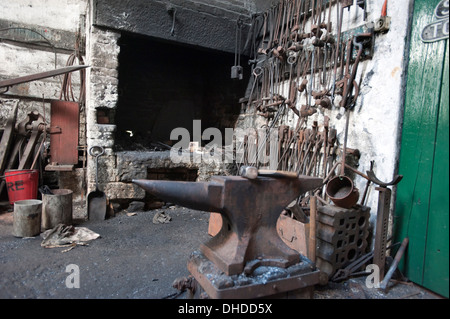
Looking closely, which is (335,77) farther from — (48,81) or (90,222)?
(48,81)

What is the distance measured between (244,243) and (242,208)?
0.71ft

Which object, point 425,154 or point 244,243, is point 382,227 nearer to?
point 425,154

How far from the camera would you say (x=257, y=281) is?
5.65 feet

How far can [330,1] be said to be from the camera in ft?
10.9

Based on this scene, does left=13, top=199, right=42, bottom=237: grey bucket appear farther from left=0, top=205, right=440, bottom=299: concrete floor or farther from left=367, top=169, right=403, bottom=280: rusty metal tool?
Result: left=367, top=169, right=403, bottom=280: rusty metal tool

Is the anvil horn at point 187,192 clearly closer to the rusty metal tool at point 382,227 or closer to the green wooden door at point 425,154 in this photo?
the rusty metal tool at point 382,227

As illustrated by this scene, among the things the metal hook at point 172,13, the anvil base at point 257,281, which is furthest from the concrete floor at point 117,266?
the metal hook at point 172,13

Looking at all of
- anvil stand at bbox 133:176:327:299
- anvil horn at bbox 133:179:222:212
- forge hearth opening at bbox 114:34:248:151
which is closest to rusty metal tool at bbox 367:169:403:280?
anvil stand at bbox 133:176:327:299

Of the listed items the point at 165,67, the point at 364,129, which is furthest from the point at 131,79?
the point at 364,129

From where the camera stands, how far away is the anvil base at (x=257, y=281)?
1647 mm

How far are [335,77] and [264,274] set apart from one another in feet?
7.48
